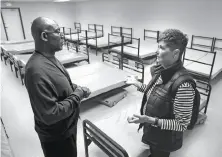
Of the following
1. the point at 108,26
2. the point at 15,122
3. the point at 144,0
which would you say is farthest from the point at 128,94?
the point at 108,26

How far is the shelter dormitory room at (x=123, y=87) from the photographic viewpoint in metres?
1.21

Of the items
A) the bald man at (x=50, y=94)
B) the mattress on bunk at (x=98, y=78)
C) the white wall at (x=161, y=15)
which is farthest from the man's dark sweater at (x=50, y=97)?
the white wall at (x=161, y=15)

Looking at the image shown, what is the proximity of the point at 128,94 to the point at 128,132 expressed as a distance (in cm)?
179

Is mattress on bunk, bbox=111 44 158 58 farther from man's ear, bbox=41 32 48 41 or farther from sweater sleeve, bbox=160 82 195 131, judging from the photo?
man's ear, bbox=41 32 48 41

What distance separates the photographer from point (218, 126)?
271cm

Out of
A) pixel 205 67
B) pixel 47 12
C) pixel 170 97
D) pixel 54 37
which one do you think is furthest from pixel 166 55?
pixel 47 12

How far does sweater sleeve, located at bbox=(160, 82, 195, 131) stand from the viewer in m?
1.16

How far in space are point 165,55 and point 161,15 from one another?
5283 millimetres

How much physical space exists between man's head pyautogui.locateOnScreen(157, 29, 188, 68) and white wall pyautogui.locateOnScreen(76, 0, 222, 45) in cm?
441

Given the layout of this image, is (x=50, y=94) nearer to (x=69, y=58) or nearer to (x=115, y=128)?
(x=115, y=128)

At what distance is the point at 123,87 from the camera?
371cm

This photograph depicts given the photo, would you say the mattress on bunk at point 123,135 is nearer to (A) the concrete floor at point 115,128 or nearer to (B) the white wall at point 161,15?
(A) the concrete floor at point 115,128

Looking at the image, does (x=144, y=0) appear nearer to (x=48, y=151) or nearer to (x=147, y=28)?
(x=147, y=28)

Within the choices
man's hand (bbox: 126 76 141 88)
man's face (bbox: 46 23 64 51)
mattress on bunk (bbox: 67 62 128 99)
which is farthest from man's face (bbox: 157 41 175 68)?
mattress on bunk (bbox: 67 62 128 99)
